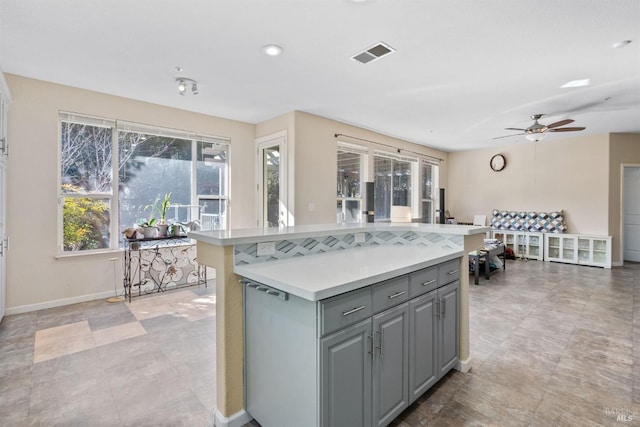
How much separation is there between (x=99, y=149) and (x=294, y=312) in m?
4.06

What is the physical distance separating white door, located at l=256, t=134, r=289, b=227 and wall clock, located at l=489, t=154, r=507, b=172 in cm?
572

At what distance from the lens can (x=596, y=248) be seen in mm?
6176

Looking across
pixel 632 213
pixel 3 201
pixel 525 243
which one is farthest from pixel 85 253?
pixel 632 213

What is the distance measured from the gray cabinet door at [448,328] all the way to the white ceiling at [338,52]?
209 cm

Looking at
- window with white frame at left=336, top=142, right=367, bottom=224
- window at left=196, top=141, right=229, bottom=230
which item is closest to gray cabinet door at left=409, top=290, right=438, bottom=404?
window with white frame at left=336, top=142, right=367, bottom=224

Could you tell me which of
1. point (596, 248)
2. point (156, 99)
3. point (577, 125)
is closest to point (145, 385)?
point (156, 99)

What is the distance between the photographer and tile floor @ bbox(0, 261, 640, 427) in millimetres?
1839

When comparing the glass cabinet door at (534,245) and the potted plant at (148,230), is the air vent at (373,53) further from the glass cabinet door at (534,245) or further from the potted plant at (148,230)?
the glass cabinet door at (534,245)

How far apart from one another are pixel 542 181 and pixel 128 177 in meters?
8.30

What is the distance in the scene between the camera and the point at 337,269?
166 cm

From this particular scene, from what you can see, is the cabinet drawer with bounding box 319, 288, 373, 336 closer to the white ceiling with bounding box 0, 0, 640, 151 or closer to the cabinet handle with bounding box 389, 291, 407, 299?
the cabinet handle with bounding box 389, 291, 407, 299

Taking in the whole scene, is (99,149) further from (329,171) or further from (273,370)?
(273,370)

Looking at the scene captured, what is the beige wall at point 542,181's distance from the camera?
6.32m

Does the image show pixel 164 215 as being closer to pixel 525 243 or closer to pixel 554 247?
pixel 525 243
